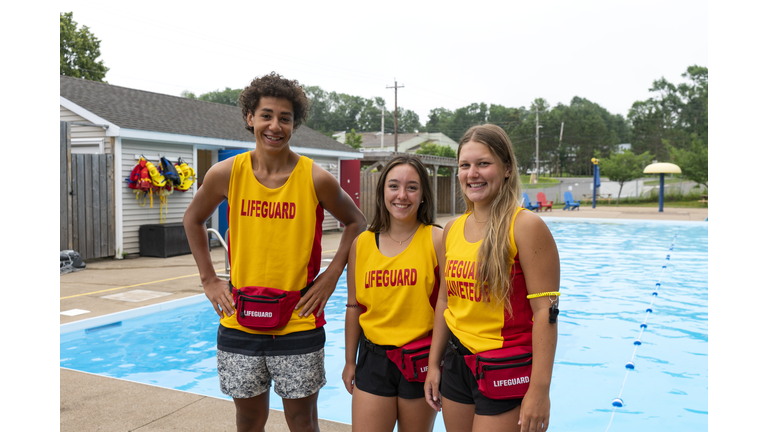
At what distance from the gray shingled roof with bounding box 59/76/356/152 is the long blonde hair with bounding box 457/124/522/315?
8.52 meters

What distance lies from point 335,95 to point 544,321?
8526 centimetres

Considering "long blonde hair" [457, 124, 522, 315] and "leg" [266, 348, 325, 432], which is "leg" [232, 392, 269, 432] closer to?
"leg" [266, 348, 325, 432]

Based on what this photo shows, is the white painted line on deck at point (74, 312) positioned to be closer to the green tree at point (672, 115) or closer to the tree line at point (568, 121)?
the tree line at point (568, 121)

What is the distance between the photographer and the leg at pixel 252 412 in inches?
92.6

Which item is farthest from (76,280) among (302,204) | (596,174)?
(596,174)

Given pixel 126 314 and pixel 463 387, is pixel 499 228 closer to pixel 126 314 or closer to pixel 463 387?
pixel 463 387

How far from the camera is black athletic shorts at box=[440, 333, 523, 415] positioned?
1.82m

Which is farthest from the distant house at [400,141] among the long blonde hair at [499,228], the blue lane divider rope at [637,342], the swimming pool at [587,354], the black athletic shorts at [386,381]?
the long blonde hair at [499,228]

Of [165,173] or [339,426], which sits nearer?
[339,426]

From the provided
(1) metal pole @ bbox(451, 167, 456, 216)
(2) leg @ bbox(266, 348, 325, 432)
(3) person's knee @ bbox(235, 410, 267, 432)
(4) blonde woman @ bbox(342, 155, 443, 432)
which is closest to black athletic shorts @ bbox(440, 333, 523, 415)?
(4) blonde woman @ bbox(342, 155, 443, 432)

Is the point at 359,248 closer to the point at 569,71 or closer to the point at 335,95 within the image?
the point at 569,71

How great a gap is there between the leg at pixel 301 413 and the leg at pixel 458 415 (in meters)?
0.64

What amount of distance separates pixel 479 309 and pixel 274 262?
0.88 metres

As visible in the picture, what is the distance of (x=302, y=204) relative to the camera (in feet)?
7.41
